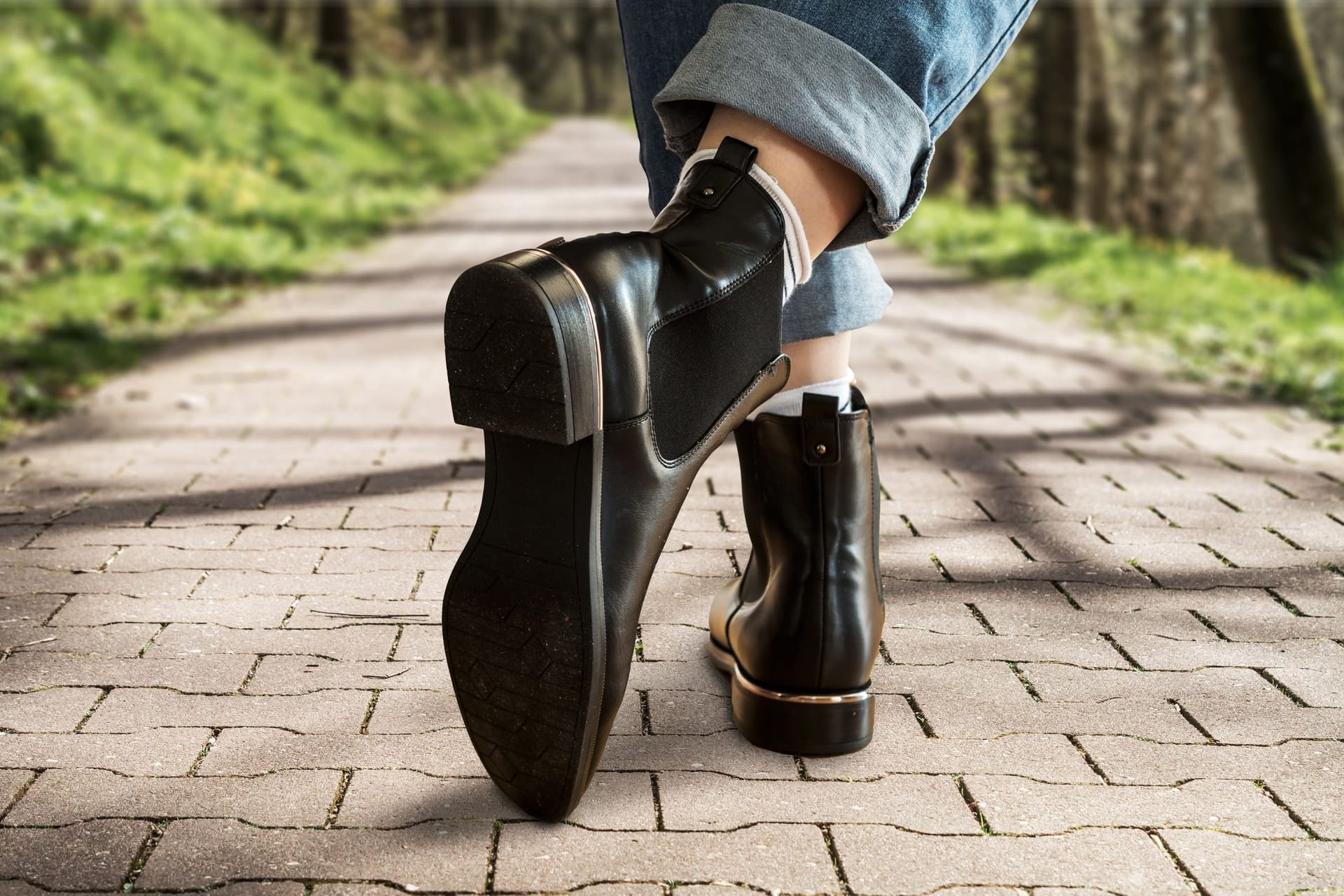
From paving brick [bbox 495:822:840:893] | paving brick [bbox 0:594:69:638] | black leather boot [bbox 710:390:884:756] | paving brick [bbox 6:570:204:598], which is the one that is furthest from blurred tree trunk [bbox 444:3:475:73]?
paving brick [bbox 495:822:840:893]

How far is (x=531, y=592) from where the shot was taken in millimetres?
1531

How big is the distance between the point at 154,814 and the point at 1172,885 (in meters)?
1.36

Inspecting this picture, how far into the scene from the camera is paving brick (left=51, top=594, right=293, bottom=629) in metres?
2.46

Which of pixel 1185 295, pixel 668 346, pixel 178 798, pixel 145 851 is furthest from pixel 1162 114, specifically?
pixel 145 851

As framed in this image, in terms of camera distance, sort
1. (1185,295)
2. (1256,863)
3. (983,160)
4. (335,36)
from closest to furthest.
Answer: (1256,863)
(1185,295)
(983,160)
(335,36)

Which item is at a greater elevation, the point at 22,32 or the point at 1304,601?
the point at 22,32

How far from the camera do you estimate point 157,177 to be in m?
10.1

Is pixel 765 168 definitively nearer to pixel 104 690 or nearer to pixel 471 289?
pixel 471 289

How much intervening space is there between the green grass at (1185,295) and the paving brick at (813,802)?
11.3 ft

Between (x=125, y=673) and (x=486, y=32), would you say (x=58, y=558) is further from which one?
(x=486, y=32)

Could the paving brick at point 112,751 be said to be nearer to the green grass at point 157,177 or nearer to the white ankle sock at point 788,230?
the white ankle sock at point 788,230

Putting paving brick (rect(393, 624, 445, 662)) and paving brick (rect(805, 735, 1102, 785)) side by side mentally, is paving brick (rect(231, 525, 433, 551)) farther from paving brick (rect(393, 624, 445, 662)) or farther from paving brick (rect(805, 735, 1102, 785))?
paving brick (rect(805, 735, 1102, 785))

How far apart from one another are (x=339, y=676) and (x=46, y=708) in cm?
47

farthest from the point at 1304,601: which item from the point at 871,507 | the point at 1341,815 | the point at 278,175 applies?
the point at 278,175
